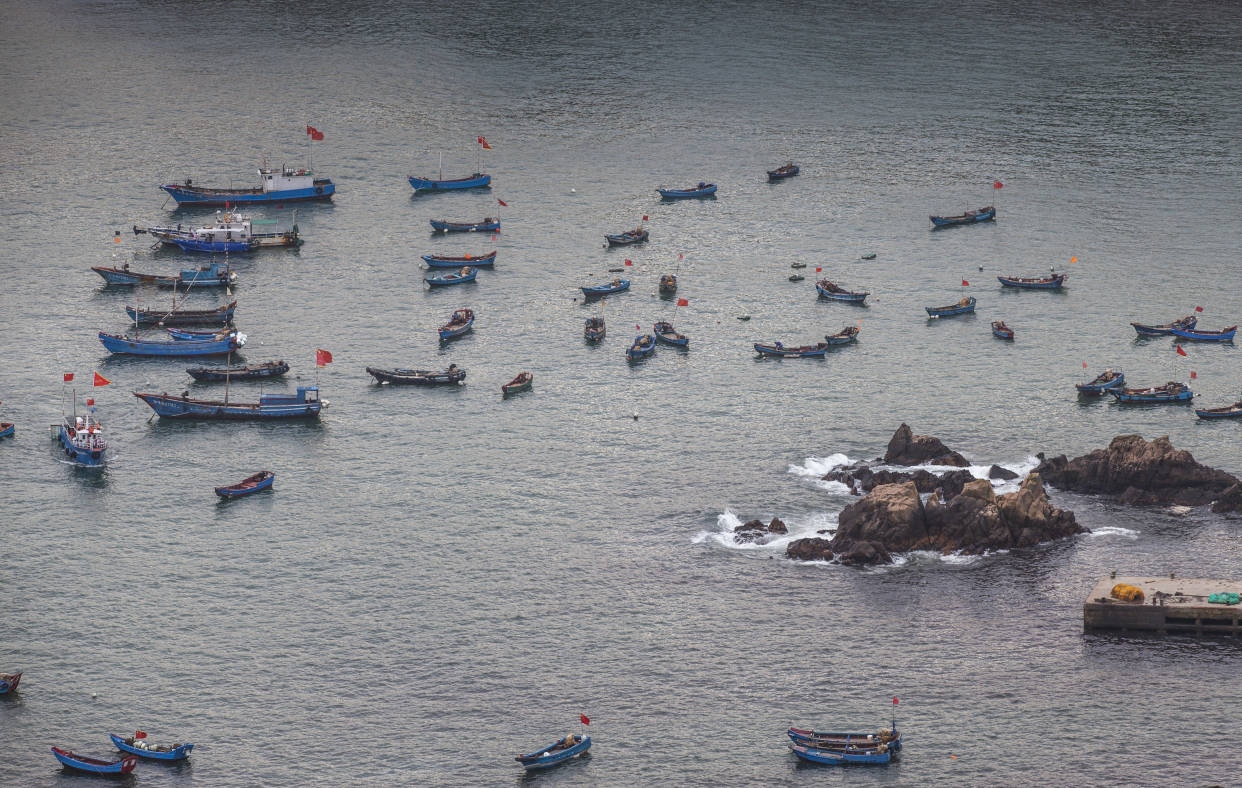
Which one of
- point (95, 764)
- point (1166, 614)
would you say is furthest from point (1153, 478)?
point (95, 764)

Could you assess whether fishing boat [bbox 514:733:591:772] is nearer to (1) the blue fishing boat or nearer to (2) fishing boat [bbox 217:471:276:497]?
(1) the blue fishing boat

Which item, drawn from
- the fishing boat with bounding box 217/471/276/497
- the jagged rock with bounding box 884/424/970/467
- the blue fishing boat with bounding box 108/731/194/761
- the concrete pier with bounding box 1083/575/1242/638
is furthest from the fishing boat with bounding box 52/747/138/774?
the jagged rock with bounding box 884/424/970/467

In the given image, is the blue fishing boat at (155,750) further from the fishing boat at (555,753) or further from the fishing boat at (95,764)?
the fishing boat at (555,753)

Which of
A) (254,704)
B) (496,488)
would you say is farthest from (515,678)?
(496,488)

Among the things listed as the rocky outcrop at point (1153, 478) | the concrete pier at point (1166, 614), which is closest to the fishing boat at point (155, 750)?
the concrete pier at point (1166, 614)

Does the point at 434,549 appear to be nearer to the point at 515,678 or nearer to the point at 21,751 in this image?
the point at 515,678
